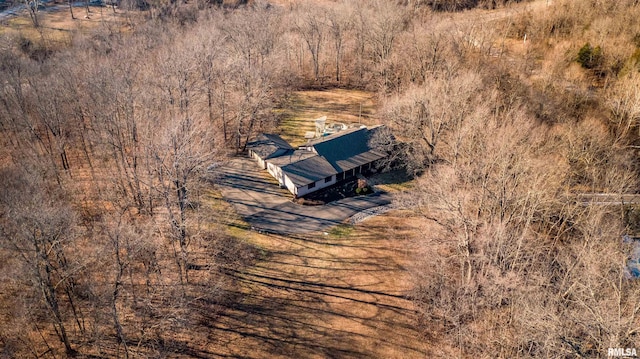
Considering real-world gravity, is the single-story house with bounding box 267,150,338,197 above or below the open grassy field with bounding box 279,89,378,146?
below

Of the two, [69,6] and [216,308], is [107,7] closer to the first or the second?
[69,6]

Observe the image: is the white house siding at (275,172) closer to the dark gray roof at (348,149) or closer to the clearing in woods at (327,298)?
the dark gray roof at (348,149)

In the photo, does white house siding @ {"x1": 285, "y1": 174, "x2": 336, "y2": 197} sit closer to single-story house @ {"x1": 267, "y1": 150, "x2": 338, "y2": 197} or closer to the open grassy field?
single-story house @ {"x1": 267, "y1": 150, "x2": 338, "y2": 197}

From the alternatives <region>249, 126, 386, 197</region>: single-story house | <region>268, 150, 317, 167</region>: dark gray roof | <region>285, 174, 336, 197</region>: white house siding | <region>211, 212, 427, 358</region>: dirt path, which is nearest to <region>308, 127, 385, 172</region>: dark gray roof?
<region>249, 126, 386, 197</region>: single-story house

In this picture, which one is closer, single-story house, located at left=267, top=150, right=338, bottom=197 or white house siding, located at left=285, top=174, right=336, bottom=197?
white house siding, located at left=285, top=174, right=336, bottom=197

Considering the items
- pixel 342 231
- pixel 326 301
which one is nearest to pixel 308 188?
pixel 342 231

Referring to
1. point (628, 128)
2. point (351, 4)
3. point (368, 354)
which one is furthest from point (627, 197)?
point (351, 4)

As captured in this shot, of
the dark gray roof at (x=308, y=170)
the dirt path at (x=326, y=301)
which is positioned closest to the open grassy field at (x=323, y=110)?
the dark gray roof at (x=308, y=170)

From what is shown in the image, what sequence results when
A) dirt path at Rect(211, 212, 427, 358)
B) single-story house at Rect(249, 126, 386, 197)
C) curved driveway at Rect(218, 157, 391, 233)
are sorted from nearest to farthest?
dirt path at Rect(211, 212, 427, 358) → curved driveway at Rect(218, 157, 391, 233) → single-story house at Rect(249, 126, 386, 197)
